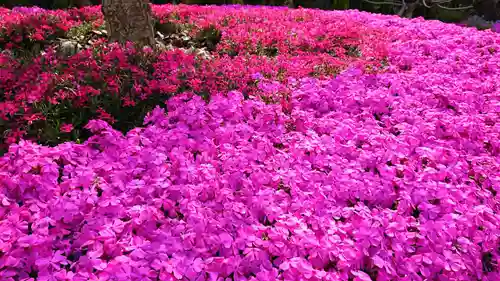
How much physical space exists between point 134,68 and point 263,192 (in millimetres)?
2534

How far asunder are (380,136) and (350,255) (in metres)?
1.81

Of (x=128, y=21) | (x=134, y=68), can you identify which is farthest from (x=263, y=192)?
(x=128, y=21)

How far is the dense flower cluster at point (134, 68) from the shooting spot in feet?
14.4

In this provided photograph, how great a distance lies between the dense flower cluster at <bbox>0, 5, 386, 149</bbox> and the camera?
14.4 feet

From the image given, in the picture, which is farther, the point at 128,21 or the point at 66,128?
the point at 128,21

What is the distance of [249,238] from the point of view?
2869 millimetres

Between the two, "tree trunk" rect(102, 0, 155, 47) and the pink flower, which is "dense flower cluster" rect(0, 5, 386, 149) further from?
"tree trunk" rect(102, 0, 155, 47)

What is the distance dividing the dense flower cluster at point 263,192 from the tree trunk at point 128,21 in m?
1.26

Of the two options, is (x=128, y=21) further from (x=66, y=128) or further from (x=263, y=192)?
(x=263, y=192)

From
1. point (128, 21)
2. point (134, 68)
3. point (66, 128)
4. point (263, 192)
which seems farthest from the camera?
point (128, 21)

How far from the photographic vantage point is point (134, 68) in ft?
16.3

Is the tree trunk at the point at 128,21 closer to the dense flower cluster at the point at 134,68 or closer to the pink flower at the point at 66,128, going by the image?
the dense flower cluster at the point at 134,68

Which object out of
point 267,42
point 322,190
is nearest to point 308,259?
point 322,190

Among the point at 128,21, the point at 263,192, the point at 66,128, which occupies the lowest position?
the point at 263,192
